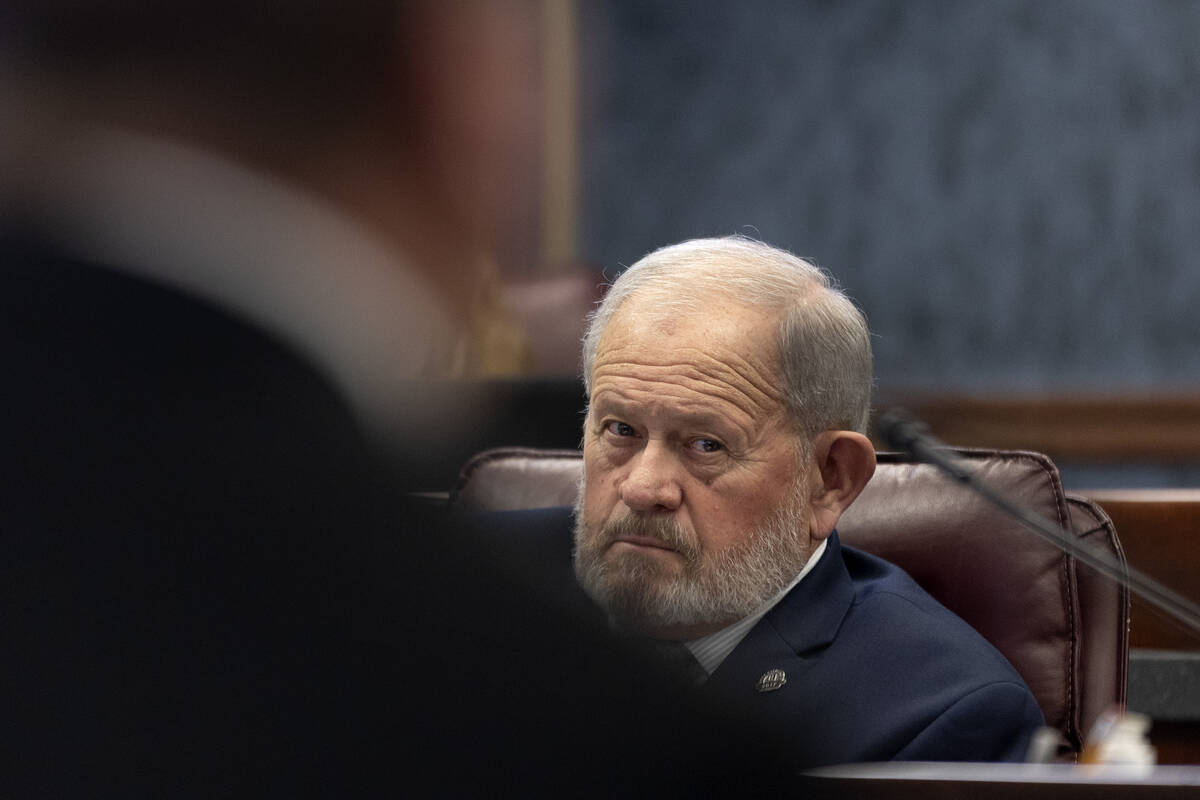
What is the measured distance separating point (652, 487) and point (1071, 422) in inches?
118

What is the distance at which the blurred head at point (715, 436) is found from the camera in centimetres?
161

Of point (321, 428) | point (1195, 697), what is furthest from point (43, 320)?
point (1195, 697)

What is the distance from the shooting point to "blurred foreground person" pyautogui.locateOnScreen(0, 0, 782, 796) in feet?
1.17

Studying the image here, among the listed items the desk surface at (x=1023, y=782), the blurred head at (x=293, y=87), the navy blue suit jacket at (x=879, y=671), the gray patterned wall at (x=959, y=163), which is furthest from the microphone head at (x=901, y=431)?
the gray patterned wall at (x=959, y=163)

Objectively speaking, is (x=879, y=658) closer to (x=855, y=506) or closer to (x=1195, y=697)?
(x=855, y=506)

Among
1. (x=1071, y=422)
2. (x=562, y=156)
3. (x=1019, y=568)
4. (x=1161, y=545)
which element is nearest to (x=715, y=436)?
(x=1019, y=568)

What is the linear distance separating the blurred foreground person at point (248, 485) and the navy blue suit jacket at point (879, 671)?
83cm

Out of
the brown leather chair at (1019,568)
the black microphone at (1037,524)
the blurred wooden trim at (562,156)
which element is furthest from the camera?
the blurred wooden trim at (562,156)

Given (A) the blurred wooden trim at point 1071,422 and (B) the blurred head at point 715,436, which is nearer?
(B) the blurred head at point 715,436

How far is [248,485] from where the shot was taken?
0.44 metres

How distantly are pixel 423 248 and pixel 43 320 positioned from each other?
175mm

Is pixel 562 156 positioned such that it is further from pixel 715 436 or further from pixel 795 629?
pixel 795 629

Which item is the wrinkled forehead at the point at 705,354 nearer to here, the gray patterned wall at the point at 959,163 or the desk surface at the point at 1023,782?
the desk surface at the point at 1023,782

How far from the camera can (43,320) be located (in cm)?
42
